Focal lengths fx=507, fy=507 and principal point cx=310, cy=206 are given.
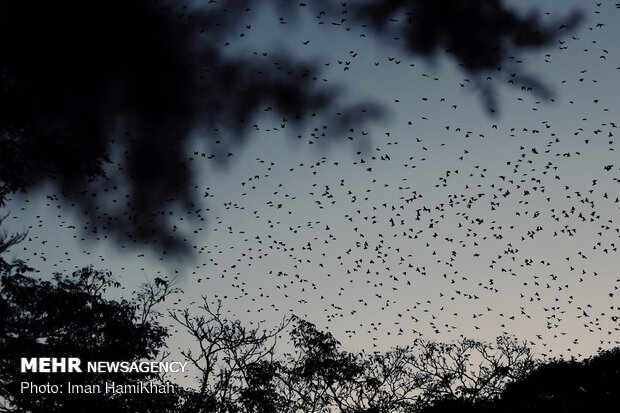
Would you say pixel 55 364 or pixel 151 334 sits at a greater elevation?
pixel 151 334

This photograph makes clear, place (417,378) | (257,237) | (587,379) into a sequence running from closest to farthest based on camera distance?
1. (257,237)
2. (587,379)
3. (417,378)

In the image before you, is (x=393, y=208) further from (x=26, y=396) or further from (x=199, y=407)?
(x=26, y=396)

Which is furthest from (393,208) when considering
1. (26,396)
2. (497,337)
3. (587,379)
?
(497,337)

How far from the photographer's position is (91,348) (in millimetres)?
20453

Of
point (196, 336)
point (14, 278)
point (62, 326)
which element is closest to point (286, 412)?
point (196, 336)

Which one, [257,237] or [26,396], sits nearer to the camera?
[26,396]

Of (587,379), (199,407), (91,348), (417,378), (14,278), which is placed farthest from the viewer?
(417,378)

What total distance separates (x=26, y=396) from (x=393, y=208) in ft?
50.4

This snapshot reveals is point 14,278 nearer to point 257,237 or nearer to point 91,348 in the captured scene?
point 91,348

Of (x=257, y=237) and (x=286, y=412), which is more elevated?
(x=257, y=237)

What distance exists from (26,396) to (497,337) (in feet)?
104

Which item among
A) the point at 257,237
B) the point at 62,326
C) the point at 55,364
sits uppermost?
the point at 257,237

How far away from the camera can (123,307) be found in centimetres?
2225

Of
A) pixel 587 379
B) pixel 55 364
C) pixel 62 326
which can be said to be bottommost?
pixel 587 379
